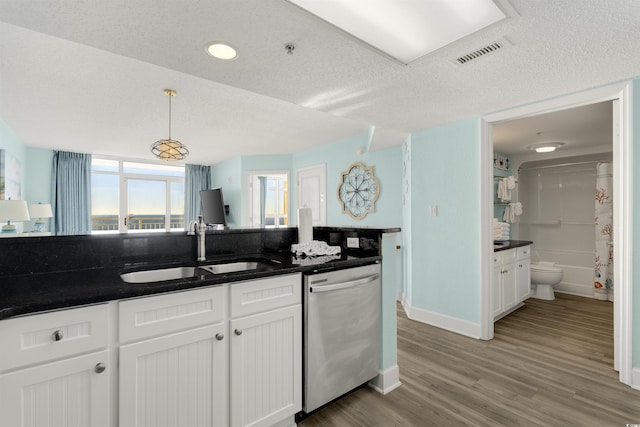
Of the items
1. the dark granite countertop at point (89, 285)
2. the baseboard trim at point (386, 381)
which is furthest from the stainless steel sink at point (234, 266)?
the baseboard trim at point (386, 381)

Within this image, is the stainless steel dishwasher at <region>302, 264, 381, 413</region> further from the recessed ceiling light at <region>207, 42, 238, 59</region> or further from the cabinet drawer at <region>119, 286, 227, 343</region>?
the recessed ceiling light at <region>207, 42, 238, 59</region>

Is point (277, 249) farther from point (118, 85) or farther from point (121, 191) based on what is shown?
point (121, 191)

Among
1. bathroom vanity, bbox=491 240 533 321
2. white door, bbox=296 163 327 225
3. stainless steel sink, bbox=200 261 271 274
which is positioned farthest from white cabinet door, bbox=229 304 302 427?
white door, bbox=296 163 327 225

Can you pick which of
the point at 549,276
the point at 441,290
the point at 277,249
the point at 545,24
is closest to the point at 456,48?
the point at 545,24

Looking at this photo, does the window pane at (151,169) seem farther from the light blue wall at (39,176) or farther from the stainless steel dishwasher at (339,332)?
the stainless steel dishwasher at (339,332)

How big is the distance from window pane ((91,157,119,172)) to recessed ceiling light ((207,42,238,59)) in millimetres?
5998

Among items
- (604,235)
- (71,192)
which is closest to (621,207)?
(604,235)

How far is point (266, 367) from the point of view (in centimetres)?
153

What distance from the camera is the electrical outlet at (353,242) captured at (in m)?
2.19

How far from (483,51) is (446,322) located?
8.32 ft

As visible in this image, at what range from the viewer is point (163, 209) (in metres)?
7.21

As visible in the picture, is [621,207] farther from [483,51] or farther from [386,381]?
[386,381]

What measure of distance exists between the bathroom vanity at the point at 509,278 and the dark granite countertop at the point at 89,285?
227cm

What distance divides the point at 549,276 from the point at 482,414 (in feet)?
10.3
